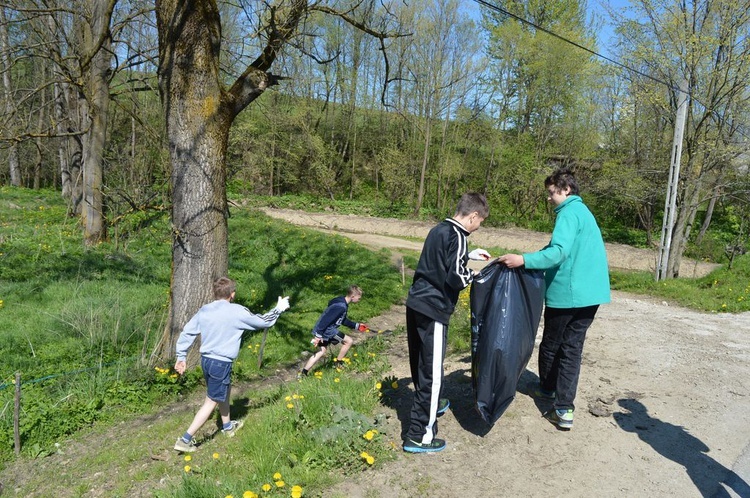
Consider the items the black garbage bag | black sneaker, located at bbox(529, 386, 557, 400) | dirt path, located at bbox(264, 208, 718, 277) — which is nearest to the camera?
the black garbage bag

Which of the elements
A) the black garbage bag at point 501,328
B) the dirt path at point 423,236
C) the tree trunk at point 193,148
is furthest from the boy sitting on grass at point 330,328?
the dirt path at point 423,236

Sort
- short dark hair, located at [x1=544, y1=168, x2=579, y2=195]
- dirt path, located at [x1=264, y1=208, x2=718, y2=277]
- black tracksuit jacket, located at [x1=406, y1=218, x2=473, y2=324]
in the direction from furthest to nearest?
dirt path, located at [x1=264, y1=208, x2=718, y2=277] → short dark hair, located at [x1=544, y1=168, x2=579, y2=195] → black tracksuit jacket, located at [x1=406, y1=218, x2=473, y2=324]

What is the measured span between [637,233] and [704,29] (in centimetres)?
1202

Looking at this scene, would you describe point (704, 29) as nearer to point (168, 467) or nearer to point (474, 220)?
point (474, 220)

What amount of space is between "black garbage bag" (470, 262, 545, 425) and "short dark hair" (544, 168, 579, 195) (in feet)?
2.19

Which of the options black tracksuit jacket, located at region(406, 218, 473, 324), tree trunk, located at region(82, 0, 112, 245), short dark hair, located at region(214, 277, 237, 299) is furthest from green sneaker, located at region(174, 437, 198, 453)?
tree trunk, located at region(82, 0, 112, 245)

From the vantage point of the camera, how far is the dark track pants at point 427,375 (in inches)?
139

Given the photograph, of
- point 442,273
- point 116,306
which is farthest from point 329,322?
point 116,306

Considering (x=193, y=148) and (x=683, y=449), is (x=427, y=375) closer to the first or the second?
(x=683, y=449)

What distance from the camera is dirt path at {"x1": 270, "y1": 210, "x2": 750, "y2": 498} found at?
328 cm

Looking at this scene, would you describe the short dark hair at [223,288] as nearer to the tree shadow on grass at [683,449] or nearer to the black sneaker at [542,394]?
the black sneaker at [542,394]

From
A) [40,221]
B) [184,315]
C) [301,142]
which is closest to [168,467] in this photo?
[184,315]

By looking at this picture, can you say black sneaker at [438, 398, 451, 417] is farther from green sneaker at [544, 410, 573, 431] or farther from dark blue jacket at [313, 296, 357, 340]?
dark blue jacket at [313, 296, 357, 340]

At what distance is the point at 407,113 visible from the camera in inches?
1165
